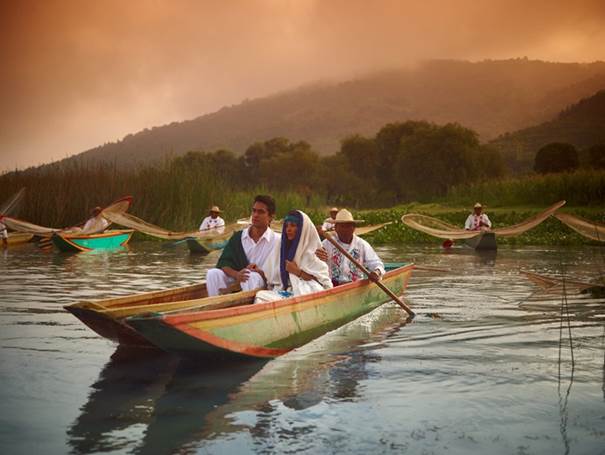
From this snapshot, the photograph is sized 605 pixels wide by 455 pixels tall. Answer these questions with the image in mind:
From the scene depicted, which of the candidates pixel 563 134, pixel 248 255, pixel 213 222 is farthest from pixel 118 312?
pixel 563 134

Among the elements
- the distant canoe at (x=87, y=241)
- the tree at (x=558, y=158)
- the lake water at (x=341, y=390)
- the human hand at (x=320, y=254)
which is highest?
the tree at (x=558, y=158)

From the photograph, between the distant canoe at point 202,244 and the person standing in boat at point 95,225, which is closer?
the distant canoe at point 202,244

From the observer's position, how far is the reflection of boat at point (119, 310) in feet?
19.4

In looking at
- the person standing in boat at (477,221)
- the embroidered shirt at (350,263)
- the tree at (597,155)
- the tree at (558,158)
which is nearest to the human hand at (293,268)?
the embroidered shirt at (350,263)

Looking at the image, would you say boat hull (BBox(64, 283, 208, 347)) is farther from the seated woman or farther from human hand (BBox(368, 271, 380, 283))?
human hand (BBox(368, 271, 380, 283))

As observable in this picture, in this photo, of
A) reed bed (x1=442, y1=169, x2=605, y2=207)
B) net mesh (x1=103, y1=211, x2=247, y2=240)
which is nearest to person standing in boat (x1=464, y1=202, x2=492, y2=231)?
net mesh (x1=103, y1=211, x2=247, y2=240)

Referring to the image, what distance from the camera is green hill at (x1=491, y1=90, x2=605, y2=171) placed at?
3305 inches

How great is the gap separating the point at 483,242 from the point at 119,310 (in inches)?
547

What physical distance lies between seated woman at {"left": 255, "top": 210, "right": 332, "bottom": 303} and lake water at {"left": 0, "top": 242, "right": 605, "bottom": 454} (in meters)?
0.61

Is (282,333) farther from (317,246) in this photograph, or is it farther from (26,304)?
(26,304)

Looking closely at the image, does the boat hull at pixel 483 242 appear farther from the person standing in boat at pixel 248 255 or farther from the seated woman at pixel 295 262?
the person standing in boat at pixel 248 255

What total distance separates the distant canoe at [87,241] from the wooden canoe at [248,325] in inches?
494

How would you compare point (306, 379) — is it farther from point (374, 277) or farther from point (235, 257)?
point (374, 277)

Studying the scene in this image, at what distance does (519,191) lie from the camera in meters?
32.6
